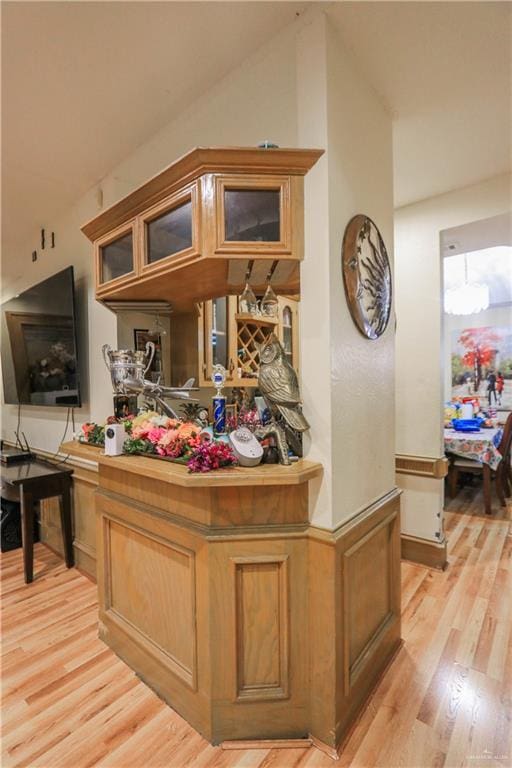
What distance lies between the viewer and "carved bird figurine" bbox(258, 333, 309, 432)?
1365 mm

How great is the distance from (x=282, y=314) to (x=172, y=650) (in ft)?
6.18

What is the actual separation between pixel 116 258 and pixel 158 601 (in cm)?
164

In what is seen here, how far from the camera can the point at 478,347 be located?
17.0ft

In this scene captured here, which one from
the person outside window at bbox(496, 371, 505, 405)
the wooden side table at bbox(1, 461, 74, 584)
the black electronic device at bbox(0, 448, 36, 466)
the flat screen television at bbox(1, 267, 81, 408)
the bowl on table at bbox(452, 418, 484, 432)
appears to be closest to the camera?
the wooden side table at bbox(1, 461, 74, 584)

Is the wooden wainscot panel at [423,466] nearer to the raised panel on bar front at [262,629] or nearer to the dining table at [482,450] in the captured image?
the dining table at [482,450]

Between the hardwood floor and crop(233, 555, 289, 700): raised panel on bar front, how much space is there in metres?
0.22

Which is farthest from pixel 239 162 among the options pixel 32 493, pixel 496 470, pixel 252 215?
pixel 496 470

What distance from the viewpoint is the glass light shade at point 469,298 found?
14.8 feet

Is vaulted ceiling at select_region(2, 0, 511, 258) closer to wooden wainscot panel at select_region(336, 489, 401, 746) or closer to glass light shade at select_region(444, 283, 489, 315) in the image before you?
wooden wainscot panel at select_region(336, 489, 401, 746)

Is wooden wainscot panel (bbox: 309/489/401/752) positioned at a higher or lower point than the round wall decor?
lower

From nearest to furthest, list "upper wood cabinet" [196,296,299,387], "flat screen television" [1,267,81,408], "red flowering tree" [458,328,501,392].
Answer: "upper wood cabinet" [196,296,299,387] → "flat screen television" [1,267,81,408] → "red flowering tree" [458,328,501,392]

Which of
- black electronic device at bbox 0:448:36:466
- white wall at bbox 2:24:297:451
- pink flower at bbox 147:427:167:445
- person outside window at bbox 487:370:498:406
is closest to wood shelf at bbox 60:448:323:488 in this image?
pink flower at bbox 147:427:167:445

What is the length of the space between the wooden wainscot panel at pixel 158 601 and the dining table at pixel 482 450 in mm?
3513

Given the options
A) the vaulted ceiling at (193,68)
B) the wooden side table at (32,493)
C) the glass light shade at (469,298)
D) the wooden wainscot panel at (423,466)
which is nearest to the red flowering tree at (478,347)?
the glass light shade at (469,298)
